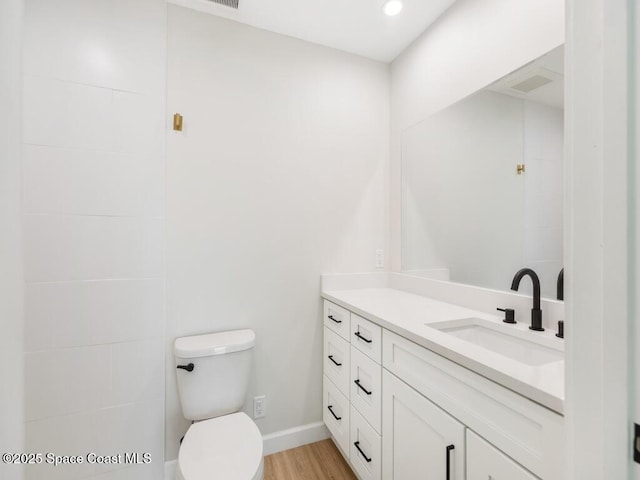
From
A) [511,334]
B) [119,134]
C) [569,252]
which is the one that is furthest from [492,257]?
[119,134]

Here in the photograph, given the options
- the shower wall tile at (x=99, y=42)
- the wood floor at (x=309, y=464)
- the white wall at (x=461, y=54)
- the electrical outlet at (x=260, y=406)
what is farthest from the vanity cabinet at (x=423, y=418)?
the shower wall tile at (x=99, y=42)

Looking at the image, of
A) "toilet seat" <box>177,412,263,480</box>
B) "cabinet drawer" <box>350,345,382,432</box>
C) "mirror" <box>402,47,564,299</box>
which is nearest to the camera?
"toilet seat" <box>177,412,263,480</box>

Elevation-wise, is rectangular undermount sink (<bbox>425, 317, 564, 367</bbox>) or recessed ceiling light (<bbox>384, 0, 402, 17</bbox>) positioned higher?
recessed ceiling light (<bbox>384, 0, 402, 17</bbox>)

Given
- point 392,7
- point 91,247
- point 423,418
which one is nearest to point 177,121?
point 91,247

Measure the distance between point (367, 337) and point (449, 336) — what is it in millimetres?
442

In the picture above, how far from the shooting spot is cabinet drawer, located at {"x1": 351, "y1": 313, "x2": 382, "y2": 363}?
1.30 meters

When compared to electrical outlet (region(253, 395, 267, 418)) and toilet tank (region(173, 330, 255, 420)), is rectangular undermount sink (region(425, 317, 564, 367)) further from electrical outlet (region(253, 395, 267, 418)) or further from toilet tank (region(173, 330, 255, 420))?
electrical outlet (region(253, 395, 267, 418))

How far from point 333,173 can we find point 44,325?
5.52 feet

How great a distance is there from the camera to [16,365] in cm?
43

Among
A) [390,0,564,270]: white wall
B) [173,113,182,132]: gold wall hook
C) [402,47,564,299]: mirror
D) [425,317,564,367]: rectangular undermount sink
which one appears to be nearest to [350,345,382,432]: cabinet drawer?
[425,317,564,367]: rectangular undermount sink

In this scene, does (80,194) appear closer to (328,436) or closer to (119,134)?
(119,134)

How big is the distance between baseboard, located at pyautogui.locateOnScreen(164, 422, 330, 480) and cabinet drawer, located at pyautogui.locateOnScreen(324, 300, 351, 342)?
0.65 metres

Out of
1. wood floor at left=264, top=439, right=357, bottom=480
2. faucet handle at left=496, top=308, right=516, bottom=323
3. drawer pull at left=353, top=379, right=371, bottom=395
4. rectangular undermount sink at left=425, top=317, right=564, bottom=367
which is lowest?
wood floor at left=264, top=439, right=357, bottom=480

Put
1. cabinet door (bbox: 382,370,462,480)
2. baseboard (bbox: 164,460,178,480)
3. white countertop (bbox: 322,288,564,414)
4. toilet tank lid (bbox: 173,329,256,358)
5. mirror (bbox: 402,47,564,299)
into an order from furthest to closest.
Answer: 1. baseboard (bbox: 164,460,178,480)
2. toilet tank lid (bbox: 173,329,256,358)
3. mirror (bbox: 402,47,564,299)
4. cabinet door (bbox: 382,370,462,480)
5. white countertop (bbox: 322,288,564,414)
